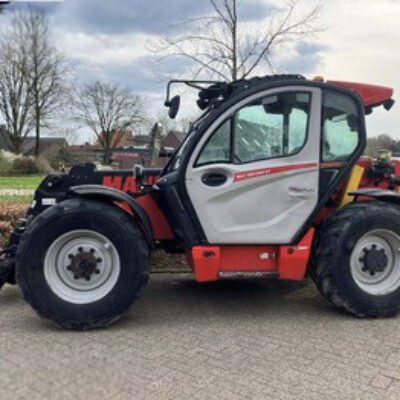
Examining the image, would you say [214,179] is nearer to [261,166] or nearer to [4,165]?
[261,166]

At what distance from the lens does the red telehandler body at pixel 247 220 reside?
13.2 ft

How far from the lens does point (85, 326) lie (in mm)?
3969

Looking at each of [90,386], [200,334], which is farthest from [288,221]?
[90,386]

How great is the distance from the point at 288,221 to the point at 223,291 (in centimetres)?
141

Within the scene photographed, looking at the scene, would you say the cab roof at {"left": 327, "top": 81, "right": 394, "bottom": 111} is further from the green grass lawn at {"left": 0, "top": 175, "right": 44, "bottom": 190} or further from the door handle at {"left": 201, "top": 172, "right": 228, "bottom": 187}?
the green grass lawn at {"left": 0, "top": 175, "right": 44, "bottom": 190}

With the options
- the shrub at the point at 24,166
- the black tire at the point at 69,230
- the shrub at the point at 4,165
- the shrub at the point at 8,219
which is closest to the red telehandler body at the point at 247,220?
the black tire at the point at 69,230

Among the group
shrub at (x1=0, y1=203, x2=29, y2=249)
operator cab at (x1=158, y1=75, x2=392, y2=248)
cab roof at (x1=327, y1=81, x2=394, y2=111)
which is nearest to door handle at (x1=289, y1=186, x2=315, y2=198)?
operator cab at (x1=158, y1=75, x2=392, y2=248)

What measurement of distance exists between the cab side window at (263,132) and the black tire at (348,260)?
2.86 feet

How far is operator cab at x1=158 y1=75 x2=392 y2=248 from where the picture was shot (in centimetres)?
417

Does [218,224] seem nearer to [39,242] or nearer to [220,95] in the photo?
[220,95]

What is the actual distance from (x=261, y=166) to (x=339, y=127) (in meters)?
0.92

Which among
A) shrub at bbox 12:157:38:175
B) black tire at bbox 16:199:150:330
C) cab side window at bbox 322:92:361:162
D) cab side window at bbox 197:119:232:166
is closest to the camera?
black tire at bbox 16:199:150:330

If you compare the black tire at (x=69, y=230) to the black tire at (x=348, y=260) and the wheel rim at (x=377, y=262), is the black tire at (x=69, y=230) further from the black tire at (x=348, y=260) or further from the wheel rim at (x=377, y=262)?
the wheel rim at (x=377, y=262)

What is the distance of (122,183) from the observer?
5.03 meters
